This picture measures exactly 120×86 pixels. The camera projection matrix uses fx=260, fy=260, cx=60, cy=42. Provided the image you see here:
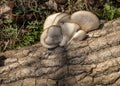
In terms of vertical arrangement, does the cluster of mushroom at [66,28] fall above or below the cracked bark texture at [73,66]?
above

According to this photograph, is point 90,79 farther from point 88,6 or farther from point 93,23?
point 88,6

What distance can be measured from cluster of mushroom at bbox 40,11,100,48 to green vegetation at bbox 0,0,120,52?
1.03 metres

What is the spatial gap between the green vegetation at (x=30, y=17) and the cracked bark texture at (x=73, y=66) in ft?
3.47

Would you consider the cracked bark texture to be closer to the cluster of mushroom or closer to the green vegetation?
the cluster of mushroom

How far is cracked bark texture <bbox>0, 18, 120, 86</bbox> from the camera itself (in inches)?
134

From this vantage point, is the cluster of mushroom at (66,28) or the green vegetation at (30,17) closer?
the cluster of mushroom at (66,28)

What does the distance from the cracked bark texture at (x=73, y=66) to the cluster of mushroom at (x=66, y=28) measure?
0.32 ft

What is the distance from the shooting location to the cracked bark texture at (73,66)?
3.40 meters

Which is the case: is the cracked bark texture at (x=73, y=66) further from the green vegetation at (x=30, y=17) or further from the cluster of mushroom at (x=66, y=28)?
the green vegetation at (x=30, y=17)

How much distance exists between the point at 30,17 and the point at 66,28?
1.46 m

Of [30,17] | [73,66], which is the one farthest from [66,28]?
[30,17]

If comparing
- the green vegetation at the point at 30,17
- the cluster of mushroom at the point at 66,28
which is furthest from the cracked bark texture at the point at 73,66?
the green vegetation at the point at 30,17

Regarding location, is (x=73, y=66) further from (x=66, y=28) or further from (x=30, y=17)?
(x=30, y=17)

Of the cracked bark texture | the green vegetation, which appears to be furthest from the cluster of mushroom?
the green vegetation
